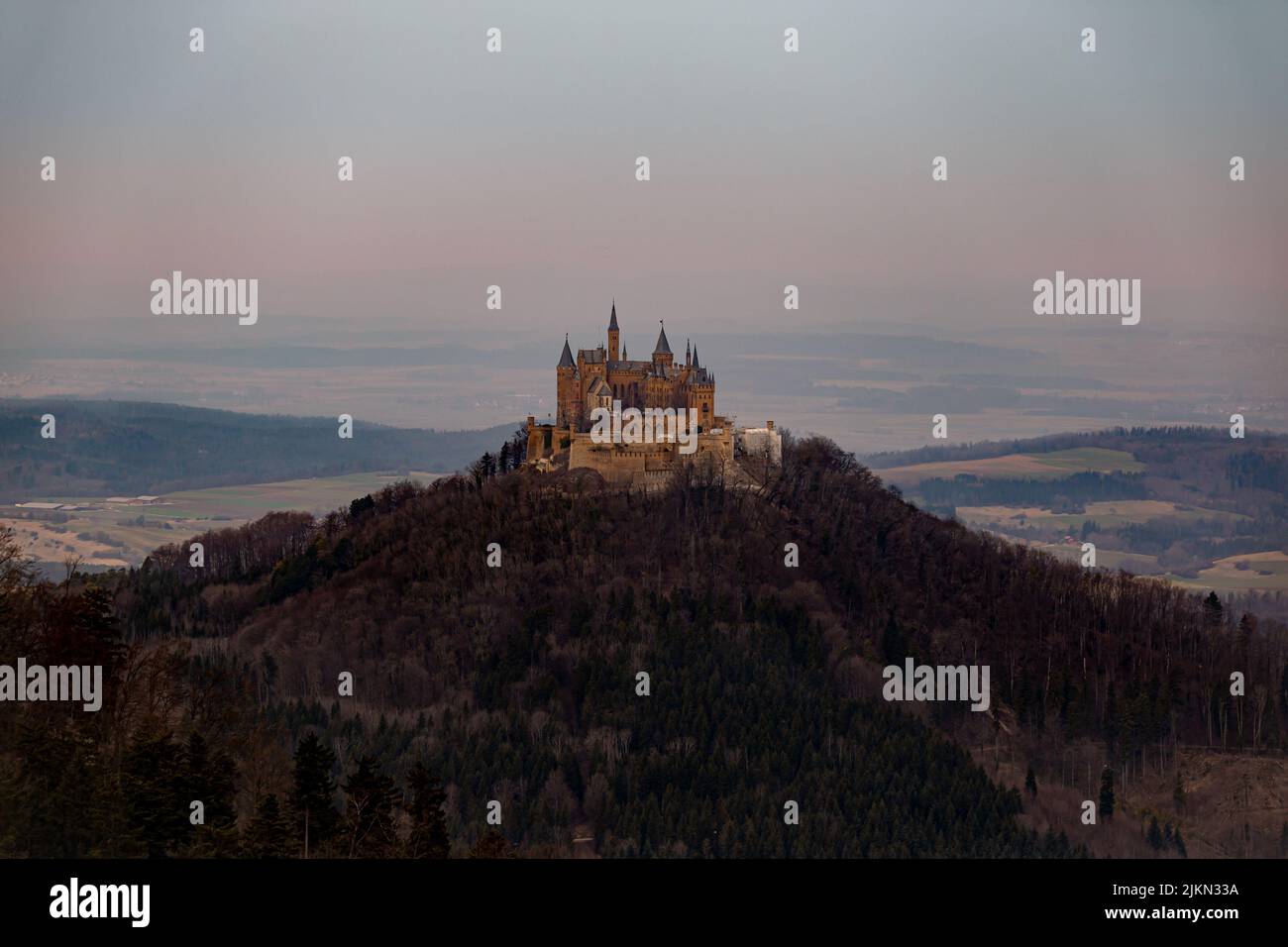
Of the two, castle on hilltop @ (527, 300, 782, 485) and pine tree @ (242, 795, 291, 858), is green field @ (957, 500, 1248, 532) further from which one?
pine tree @ (242, 795, 291, 858)

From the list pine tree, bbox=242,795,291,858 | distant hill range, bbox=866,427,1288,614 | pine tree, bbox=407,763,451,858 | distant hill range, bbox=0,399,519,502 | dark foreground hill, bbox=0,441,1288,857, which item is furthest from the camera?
distant hill range, bbox=866,427,1288,614

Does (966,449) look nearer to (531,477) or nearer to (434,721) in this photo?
(531,477)

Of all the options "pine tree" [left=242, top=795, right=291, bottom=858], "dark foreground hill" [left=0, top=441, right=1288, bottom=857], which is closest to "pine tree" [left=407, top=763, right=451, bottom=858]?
"pine tree" [left=242, top=795, right=291, bottom=858]

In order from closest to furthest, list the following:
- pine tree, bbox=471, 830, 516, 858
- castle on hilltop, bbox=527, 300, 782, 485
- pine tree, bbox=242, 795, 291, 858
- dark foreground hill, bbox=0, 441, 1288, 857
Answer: pine tree, bbox=242, 795, 291, 858
pine tree, bbox=471, 830, 516, 858
dark foreground hill, bbox=0, 441, 1288, 857
castle on hilltop, bbox=527, 300, 782, 485

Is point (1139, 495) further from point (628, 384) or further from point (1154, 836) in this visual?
point (1154, 836)

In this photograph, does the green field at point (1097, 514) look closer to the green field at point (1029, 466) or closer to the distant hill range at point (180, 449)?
the green field at point (1029, 466)
